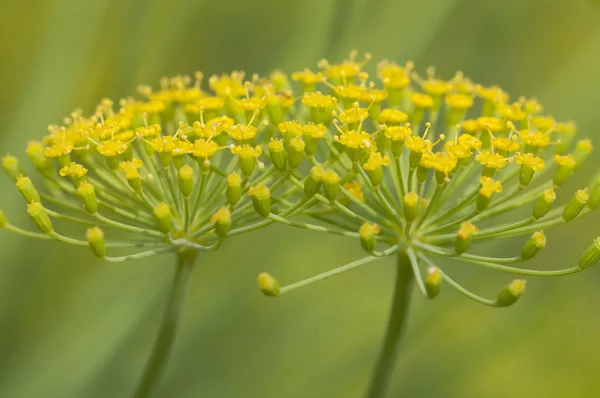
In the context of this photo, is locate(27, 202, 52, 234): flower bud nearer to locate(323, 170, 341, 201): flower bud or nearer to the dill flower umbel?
the dill flower umbel

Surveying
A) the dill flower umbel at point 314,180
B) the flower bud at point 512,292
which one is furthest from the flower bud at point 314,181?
the flower bud at point 512,292

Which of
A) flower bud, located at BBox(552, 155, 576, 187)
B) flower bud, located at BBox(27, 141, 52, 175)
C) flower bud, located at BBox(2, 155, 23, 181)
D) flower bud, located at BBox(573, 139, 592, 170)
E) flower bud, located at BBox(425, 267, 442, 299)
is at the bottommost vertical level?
flower bud, located at BBox(425, 267, 442, 299)

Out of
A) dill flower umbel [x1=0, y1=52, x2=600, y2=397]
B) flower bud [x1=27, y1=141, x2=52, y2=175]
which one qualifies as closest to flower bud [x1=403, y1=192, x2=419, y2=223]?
dill flower umbel [x1=0, y1=52, x2=600, y2=397]

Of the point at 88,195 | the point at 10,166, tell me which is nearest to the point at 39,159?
the point at 10,166

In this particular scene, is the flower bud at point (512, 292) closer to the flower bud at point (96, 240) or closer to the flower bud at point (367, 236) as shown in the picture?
the flower bud at point (367, 236)

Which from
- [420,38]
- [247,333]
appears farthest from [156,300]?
[420,38]

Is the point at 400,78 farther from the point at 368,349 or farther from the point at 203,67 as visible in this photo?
the point at 203,67
